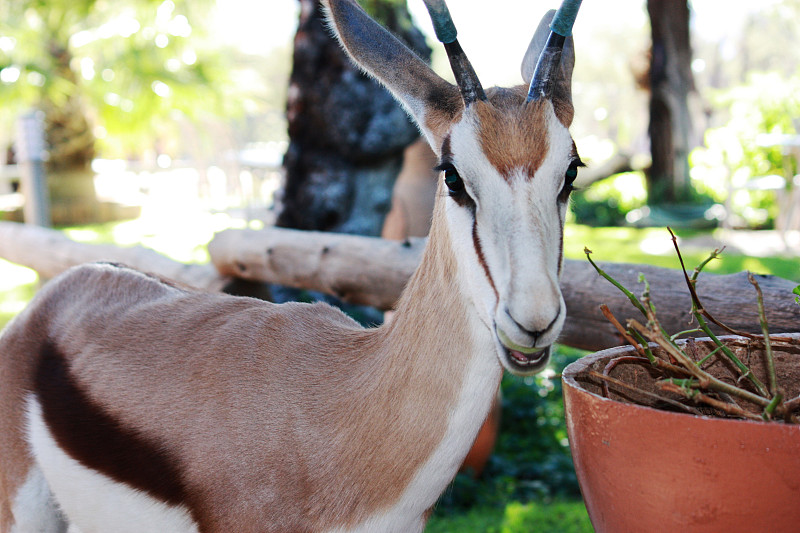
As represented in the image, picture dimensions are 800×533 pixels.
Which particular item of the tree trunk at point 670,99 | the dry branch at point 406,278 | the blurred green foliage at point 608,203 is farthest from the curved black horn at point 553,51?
the tree trunk at point 670,99

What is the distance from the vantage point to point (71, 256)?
536cm

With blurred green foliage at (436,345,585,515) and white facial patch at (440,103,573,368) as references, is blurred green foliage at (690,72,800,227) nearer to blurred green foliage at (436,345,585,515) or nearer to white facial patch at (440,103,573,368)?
blurred green foliage at (436,345,585,515)

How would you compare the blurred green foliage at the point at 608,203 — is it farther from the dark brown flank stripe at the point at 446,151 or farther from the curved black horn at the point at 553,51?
the dark brown flank stripe at the point at 446,151

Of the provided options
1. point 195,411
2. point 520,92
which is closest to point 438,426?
point 195,411

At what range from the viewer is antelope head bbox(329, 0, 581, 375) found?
56.2 inches

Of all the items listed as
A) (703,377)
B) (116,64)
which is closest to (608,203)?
(116,64)

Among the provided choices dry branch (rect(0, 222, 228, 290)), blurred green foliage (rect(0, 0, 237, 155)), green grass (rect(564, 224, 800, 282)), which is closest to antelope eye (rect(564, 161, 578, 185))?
dry branch (rect(0, 222, 228, 290))

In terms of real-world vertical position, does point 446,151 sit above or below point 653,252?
above

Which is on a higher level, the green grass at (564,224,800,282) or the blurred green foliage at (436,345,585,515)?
the green grass at (564,224,800,282)

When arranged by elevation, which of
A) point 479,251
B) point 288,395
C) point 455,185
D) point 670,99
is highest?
point 670,99

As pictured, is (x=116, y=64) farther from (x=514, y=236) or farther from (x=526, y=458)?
(x=514, y=236)

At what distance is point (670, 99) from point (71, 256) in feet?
36.5

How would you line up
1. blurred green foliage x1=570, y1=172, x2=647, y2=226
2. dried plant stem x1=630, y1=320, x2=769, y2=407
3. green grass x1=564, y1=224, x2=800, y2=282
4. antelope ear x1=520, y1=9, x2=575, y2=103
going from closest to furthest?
dried plant stem x1=630, y1=320, x2=769, y2=407 → antelope ear x1=520, y1=9, x2=575, y2=103 → green grass x1=564, y1=224, x2=800, y2=282 → blurred green foliage x1=570, y1=172, x2=647, y2=226

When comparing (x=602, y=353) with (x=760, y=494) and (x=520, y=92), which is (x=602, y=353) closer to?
(x=760, y=494)
